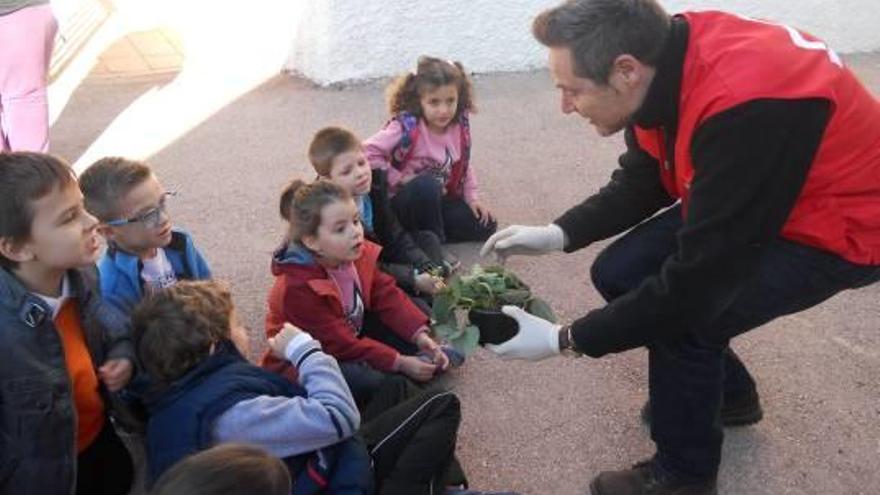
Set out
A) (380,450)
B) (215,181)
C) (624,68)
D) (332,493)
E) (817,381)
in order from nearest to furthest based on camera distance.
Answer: (624,68), (332,493), (380,450), (817,381), (215,181)

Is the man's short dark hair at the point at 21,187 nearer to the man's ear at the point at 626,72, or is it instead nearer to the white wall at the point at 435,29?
the man's ear at the point at 626,72

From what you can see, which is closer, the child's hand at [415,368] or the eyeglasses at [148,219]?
the eyeglasses at [148,219]

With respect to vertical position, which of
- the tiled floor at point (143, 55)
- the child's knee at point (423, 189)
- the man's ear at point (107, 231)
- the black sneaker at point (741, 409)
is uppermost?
the man's ear at point (107, 231)

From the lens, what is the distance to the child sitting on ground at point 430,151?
3.94 m

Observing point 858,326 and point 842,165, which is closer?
point 842,165

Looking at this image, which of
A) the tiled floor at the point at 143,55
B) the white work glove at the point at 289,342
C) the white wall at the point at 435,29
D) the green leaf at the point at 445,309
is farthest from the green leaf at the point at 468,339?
the tiled floor at the point at 143,55

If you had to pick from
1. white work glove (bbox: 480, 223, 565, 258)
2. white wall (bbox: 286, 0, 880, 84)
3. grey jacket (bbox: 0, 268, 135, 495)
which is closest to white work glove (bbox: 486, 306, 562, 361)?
white work glove (bbox: 480, 223, 565, 258)

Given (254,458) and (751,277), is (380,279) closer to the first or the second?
(751,277)

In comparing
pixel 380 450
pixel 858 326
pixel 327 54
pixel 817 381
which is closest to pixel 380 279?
pixel 380 450

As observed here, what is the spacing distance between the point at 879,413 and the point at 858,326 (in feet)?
1.92

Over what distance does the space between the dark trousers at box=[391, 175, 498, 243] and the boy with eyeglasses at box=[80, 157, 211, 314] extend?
1271 millimetres

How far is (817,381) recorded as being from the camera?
3.09 metres

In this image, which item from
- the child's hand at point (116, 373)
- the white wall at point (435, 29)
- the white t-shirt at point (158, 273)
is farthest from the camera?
the white wall at point (435, 29)

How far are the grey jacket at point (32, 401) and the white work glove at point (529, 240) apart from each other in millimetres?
1398
